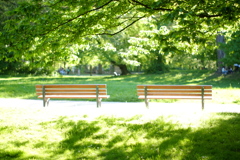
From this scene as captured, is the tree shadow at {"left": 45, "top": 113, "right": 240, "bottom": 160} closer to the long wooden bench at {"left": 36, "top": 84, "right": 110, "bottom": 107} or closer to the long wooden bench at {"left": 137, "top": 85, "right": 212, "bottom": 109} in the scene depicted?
the long wooden bench at {"left": 137, "top": 85, "right": 212, "bottom": 109}

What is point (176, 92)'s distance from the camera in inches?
364

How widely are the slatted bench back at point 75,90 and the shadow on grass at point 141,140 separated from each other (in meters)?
2.75

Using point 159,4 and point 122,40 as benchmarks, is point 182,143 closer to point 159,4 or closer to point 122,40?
point 159,4

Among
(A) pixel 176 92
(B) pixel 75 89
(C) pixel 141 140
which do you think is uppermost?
(B) pixel 75 89

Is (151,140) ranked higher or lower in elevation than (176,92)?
lower

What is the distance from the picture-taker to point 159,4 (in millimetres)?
5031

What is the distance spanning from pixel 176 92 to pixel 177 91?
48 millimetres

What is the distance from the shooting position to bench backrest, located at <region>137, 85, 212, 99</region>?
357 inches

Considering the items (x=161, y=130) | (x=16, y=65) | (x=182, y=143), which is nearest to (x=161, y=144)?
(x=182, y=143)

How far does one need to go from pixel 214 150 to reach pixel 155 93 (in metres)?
4.65

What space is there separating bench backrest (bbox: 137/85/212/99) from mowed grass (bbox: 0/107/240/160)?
5.27 ft

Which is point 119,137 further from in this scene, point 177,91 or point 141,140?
point 177,91

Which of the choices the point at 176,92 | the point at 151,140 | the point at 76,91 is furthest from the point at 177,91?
the point at 151,140

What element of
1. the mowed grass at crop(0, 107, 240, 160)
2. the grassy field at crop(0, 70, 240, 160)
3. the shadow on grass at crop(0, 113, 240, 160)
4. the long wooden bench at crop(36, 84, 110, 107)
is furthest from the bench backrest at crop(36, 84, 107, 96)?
the shadow on grass at crop(0, 113, 240, 160)
